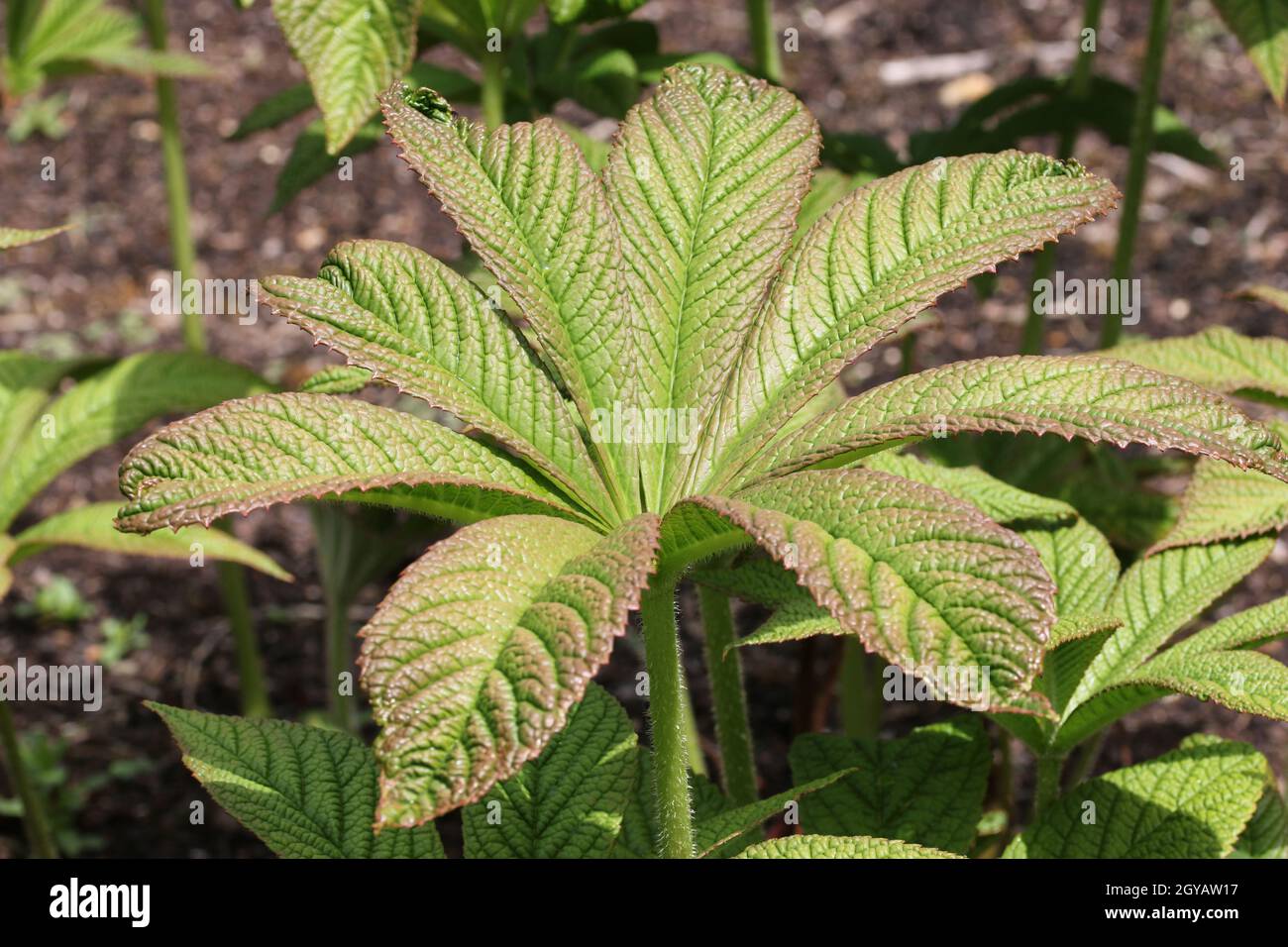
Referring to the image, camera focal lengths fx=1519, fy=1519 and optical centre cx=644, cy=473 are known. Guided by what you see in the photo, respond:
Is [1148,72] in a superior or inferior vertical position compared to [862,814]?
superior

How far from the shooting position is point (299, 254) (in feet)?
15.5

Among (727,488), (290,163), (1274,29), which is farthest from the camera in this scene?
(290,163)

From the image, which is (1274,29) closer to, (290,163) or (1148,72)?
(1148,72)

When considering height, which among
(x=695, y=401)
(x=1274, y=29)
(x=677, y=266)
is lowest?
(x=695, y=401)

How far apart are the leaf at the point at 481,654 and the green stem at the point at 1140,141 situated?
154 cm

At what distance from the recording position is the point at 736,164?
1.57 m

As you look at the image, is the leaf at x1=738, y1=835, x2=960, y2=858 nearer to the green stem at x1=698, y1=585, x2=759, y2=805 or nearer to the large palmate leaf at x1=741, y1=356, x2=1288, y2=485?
the large palmate leaf at x1=741, y1=356, x2=1288, y2=485

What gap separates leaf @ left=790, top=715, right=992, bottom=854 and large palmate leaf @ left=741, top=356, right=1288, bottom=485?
1.96ft

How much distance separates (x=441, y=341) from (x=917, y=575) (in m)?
0.53

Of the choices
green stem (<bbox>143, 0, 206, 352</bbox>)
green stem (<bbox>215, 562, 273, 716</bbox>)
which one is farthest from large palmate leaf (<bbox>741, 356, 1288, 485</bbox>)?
green stem (<bbox>143, 0, 206, 352</bbox>)

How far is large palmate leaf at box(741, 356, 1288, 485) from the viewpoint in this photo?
1.24 m
